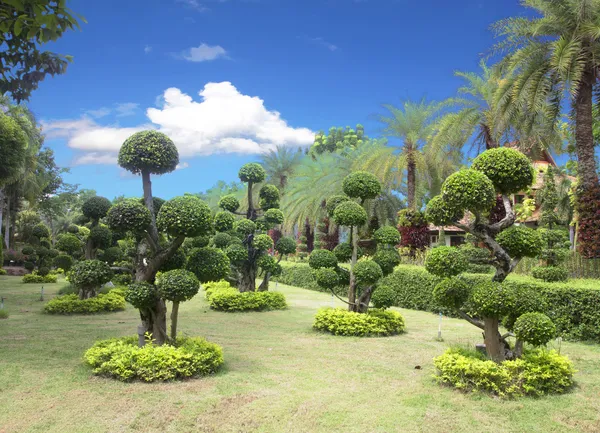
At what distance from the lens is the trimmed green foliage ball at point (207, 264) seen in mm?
7672

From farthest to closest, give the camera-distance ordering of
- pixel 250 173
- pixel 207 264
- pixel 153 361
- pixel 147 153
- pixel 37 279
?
pixel 37 279
pixel 250 173
pixel 207 264
pixel 147 153
pixel 153 361

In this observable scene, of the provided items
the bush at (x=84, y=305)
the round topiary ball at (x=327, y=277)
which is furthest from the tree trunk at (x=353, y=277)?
the bush at (x=84, y=305)

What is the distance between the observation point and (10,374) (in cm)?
710

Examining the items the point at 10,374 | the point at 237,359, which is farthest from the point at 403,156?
the point at 10,374

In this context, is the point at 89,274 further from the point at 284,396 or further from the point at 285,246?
the point at 285,246

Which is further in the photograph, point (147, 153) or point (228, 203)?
point (228, 203)

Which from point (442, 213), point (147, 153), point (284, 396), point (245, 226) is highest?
point (147, 153)

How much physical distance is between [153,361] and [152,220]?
2187 mm

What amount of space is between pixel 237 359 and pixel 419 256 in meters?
12.9

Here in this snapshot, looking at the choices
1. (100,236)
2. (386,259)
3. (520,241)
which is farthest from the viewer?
(100,236)

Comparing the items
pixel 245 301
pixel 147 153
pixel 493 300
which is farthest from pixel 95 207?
pixel 493 300

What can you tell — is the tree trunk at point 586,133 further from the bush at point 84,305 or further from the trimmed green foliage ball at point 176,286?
the bush at point 84,305

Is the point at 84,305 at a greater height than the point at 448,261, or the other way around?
the point at 448,261

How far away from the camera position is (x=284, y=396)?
6191 mm
